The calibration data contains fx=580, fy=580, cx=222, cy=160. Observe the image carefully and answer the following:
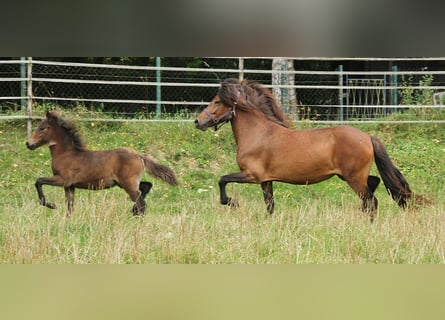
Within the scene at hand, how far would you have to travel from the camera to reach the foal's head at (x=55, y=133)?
661 cm

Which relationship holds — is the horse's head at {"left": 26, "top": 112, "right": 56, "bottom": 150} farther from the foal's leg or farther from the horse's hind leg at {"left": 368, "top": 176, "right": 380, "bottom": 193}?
the horse's hind leg at {"left": 368, "top": 176, "right": 380, "bottom": 193}

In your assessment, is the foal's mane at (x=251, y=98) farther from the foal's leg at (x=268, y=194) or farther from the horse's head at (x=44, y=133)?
the horse's head at (x=44, y=133)

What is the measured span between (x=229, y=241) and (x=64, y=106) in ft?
31.9

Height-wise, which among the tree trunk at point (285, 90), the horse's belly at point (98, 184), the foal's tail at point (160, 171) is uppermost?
the tree trunk at point (285, 90)

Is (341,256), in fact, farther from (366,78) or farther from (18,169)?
(366,78)

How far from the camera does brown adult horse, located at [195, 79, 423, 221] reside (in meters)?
6.42

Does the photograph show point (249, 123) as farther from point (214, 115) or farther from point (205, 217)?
point (205, 217)

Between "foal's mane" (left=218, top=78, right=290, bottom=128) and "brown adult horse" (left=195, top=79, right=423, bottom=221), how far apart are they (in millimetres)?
12

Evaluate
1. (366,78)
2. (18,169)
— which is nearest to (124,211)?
(18,169)

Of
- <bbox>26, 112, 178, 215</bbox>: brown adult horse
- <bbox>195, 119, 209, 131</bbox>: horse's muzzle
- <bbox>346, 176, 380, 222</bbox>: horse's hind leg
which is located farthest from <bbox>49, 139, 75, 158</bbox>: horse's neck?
<bbox>346, 176, 380, 222</bbox>: horse's hind leg

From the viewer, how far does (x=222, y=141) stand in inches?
436

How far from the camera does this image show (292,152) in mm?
6543

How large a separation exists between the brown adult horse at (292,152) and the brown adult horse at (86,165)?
2.65 feet

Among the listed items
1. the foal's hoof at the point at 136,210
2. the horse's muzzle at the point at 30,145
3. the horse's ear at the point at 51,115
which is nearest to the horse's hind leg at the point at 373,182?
the foal's hoof at the point at 136,210
